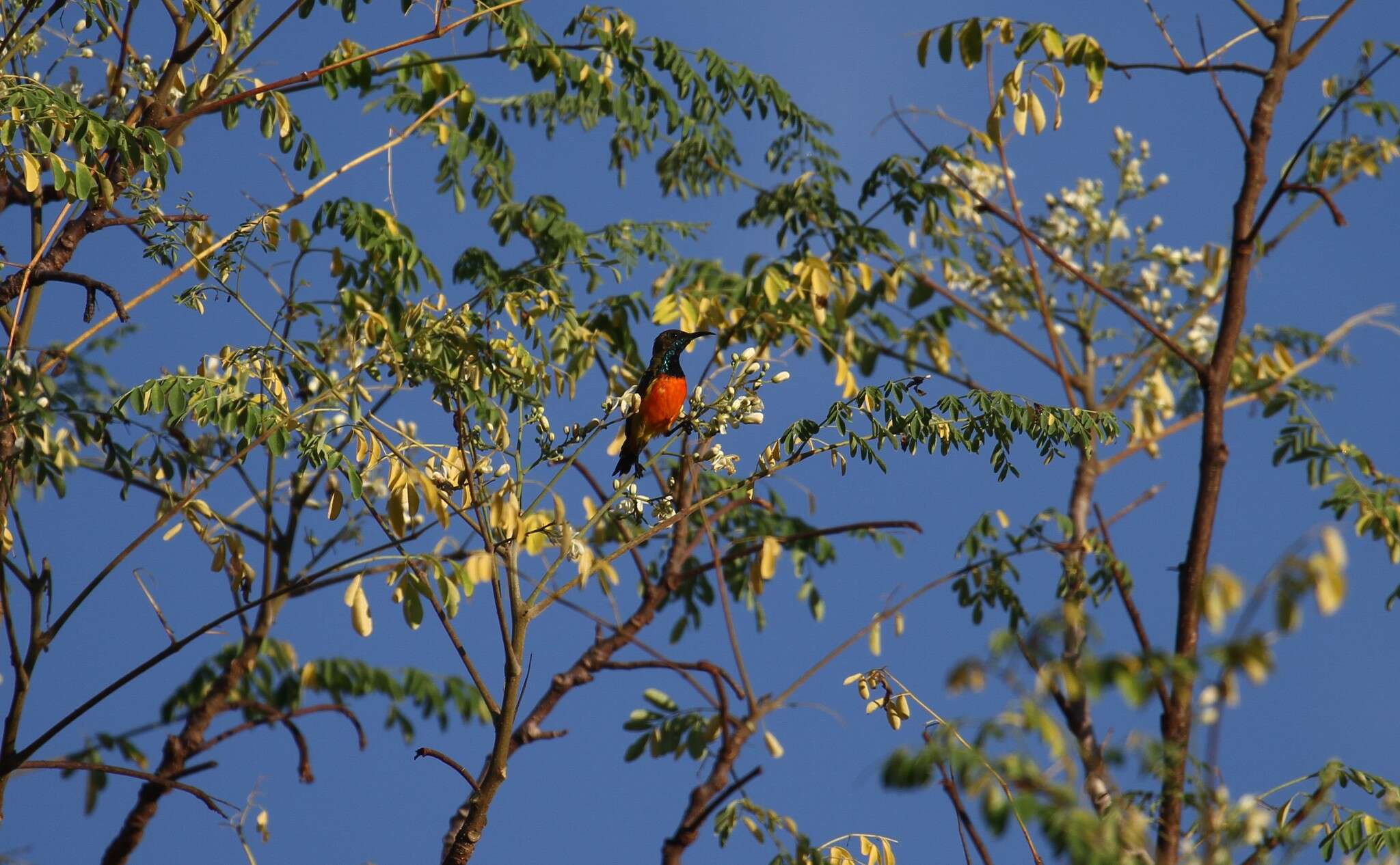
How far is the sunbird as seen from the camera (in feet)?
19.3

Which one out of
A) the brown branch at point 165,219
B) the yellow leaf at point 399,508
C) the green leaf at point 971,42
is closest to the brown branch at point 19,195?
the brown branch at point 165,219

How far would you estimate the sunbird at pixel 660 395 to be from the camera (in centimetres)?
588

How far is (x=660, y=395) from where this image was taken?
603 cm

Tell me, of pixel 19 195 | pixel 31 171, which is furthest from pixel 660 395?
pixel 31 171

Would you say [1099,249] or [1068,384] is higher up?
[1099,249]

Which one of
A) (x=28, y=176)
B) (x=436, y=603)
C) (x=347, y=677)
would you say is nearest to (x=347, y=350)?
(x=347, y=677)

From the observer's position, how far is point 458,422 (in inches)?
125

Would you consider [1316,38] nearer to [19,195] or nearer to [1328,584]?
[1328,584]

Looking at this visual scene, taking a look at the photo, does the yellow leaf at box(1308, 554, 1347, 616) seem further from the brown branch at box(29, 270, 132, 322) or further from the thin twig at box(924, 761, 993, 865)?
the brown branch at box(29, 270, 132, 322)

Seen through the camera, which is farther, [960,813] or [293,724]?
[293,724]

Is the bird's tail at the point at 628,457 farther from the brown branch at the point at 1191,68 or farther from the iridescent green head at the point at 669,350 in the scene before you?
the brown branch at the point at 1191,68

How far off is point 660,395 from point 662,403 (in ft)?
0.19

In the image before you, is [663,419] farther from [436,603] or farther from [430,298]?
[436,603]

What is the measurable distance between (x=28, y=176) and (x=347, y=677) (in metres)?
2.84
